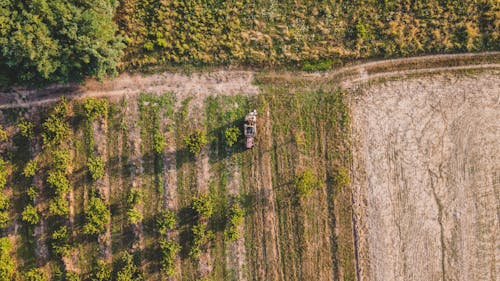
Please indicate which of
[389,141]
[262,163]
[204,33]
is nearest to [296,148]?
[262,163]

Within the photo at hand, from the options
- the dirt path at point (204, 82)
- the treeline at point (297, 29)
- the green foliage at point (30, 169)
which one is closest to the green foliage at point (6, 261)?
the green foliage at point (30, 169)

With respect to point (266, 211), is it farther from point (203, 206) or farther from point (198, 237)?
point (198, 237)

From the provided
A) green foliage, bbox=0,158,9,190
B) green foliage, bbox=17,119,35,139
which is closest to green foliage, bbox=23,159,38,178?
green foliage, bbox=0,158,9,190

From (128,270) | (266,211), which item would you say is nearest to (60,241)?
(128,270)

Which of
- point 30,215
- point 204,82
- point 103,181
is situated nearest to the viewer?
point 30,215

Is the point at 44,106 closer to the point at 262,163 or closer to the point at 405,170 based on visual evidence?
the point at 262,163

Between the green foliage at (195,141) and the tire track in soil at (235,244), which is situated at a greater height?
the green foliage at (195,141)

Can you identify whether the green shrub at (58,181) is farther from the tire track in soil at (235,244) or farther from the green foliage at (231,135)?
the green foliage at (231,135)

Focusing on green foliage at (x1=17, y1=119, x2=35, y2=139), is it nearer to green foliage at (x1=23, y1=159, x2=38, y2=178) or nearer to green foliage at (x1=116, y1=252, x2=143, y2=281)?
green foliage at (x1=23, y1=159, x2=38, y2=178)
